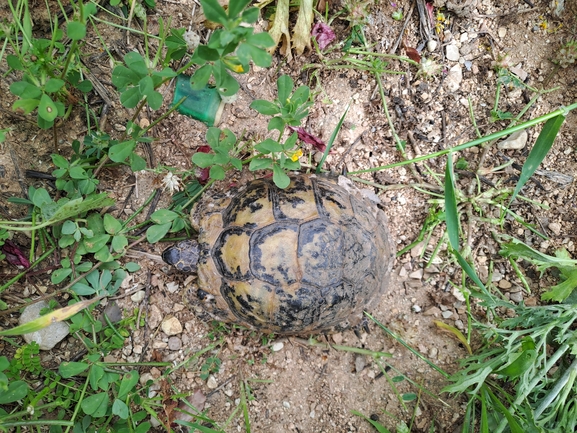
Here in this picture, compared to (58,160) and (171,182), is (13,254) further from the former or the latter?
(171,182)

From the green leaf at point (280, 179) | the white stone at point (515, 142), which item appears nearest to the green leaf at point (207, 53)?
the green leaf at point (280, 179)

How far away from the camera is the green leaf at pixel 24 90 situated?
2.07 m

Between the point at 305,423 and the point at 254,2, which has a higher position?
the point at 254,2

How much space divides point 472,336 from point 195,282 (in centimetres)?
167

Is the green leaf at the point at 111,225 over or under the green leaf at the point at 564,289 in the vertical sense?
under

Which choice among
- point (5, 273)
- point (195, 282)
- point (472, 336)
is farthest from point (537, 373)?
point (5, 273)

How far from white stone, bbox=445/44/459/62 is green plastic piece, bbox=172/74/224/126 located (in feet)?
4.86

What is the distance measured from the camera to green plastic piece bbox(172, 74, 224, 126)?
2.69 metres

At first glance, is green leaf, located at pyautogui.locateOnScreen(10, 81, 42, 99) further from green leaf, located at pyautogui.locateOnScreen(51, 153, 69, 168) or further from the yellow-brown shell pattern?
the yellow-brown shell pattern

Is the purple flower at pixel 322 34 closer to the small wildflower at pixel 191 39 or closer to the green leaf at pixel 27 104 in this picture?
the small wildflower at pixel 191 39

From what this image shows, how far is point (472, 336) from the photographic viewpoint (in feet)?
8.98

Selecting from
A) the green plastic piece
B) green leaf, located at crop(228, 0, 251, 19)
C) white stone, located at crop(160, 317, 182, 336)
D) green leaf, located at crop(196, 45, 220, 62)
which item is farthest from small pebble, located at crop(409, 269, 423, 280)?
green leaf, located at crop(228, 0, 251, 19)

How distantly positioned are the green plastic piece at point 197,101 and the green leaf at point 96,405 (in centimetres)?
162

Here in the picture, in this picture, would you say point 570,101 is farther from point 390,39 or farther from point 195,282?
point 195,282
